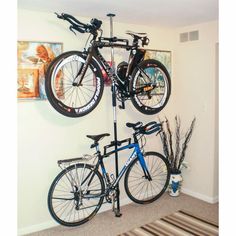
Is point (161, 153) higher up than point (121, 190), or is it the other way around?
point (161, 153)

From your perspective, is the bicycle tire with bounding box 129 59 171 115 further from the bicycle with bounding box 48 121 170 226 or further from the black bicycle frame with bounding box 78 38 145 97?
the bicycle with bounding box 48 121 170 226

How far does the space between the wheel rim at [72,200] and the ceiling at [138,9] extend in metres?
1.84

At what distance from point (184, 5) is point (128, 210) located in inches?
103

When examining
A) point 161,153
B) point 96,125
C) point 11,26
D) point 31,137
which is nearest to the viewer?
point 11,26

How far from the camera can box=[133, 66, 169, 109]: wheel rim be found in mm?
3574

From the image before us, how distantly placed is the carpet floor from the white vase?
0.08 metres

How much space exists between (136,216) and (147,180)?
0.67 m

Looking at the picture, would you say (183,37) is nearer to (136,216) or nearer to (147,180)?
(147,180)

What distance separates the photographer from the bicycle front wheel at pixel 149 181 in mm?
4129

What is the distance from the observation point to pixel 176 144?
4.46 metres

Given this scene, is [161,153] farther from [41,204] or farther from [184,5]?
[184,5]

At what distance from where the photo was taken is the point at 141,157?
3836 mm

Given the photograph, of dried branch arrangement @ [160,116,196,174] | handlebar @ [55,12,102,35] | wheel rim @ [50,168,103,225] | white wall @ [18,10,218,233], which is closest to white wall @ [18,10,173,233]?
white wall @ [18,10,218,233]
